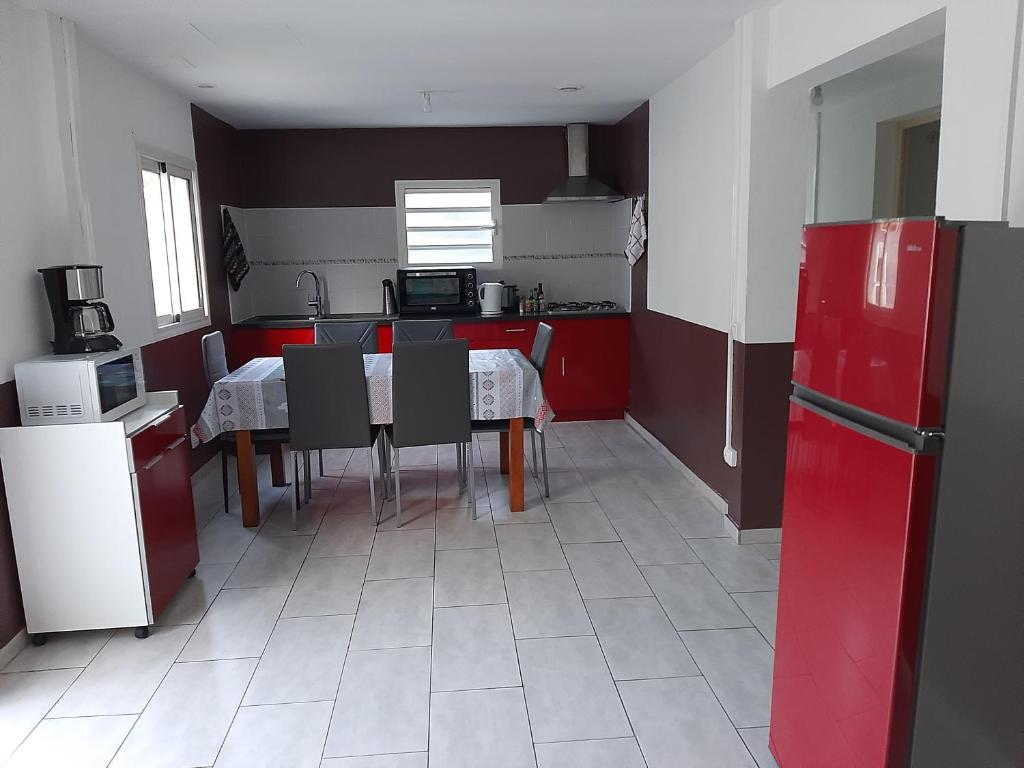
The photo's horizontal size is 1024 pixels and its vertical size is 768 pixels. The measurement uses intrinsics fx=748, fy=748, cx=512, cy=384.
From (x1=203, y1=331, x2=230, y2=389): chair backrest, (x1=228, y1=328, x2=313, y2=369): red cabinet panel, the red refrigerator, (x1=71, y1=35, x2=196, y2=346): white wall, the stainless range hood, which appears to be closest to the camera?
the red refrigerator

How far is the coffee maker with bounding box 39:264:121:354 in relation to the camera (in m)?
2.90

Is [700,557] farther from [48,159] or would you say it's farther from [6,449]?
[48,159]

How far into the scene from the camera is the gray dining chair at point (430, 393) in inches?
145

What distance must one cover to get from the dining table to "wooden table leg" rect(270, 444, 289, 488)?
56 cm

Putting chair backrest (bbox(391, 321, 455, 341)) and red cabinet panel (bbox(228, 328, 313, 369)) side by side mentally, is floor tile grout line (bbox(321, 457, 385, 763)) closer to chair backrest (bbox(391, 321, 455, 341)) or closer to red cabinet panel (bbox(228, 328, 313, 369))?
chair backrest (bbox(391, 321, 455, 341))

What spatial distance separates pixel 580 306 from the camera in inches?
245

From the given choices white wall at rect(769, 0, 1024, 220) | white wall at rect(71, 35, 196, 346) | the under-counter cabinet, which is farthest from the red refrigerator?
white wall at rect(71, 35, 196, 346)

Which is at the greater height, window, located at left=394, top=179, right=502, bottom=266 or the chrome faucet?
window, located at left=394, top=179, right=502, bottom=266

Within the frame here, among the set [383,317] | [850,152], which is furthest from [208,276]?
[850,152]

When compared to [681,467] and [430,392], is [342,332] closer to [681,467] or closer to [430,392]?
[430,392]

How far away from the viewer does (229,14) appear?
3037 millimetres

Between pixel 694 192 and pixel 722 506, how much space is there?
5.69 ft

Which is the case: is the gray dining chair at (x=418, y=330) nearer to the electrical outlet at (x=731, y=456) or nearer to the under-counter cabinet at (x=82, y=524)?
the electrical outlet at (x=731, y=456)

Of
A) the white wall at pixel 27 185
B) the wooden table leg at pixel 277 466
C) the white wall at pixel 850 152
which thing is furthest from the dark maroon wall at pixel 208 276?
the white wall at pixel 850 152
